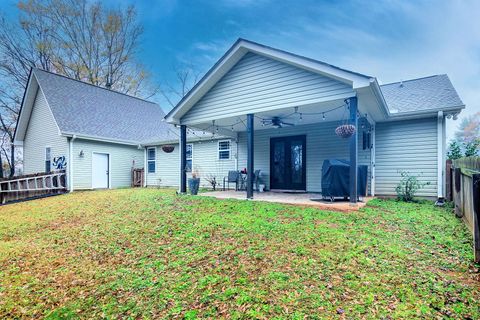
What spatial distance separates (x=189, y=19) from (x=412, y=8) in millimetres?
14069

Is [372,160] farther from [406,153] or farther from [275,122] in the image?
[275,122]

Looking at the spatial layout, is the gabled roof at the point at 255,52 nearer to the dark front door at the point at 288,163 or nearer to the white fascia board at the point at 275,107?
the white fascia board at the point at 275,107

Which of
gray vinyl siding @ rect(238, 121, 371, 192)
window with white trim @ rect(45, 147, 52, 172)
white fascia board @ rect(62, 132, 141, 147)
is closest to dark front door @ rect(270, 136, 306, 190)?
gray vinyl siding @ rect(238, 121, 371, 192)

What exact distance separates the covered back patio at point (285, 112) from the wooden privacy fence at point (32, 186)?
653 cm

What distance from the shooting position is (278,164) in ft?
32.8

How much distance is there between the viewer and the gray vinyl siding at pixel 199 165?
38.2ft

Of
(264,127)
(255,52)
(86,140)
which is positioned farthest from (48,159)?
(255,52)

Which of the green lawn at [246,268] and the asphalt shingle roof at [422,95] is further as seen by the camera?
the asphalt shingle roof at [422,95]

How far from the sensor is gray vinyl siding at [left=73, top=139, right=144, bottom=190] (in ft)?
40.9

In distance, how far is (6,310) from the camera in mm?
2568

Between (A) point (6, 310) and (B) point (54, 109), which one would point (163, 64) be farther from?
(A) point (6, 310)

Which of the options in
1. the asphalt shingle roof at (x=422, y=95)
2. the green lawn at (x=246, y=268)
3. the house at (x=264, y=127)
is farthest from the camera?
the asphalt shingle roof at (x=422, y=95)

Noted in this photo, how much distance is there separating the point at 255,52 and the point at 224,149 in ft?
17.6

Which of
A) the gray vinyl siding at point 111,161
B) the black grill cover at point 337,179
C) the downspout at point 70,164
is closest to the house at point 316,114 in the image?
the black grill cover at point 337,179
